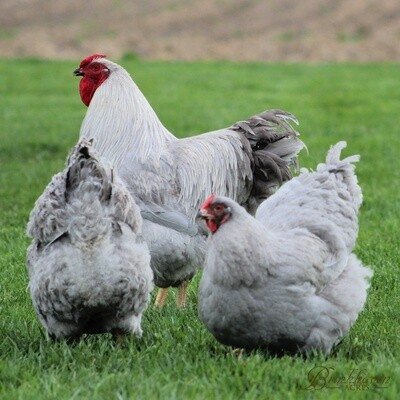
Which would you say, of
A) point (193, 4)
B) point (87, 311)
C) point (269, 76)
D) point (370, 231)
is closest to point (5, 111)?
point (269, 76)

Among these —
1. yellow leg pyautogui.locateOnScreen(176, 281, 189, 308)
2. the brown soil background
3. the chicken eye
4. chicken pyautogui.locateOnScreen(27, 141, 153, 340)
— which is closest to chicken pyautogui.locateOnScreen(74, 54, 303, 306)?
yellow leg pyautogui.locateOnScreen(176, 281, 189, 308)

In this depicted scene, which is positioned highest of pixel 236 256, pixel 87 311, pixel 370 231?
pixel 236 256

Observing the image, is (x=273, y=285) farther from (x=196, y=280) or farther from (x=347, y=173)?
(x=196, y=280)

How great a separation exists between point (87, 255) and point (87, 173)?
20.3 inches

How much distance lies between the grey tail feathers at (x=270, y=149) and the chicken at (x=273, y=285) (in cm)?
186

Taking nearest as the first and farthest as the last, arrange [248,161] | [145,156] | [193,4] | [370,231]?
[145,156]
[248,161]
[370,231]
[193,4]

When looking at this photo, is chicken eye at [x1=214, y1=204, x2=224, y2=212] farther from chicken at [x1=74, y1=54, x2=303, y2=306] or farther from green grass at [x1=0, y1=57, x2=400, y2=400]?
chicken at [x1=74, y1=54, x2=303, y2=306]

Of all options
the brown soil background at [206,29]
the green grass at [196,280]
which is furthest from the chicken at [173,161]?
the brown soil background at [206,29]

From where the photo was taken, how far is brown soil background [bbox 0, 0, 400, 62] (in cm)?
2872

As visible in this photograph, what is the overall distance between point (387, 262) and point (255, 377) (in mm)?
3100

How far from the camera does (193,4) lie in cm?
3772

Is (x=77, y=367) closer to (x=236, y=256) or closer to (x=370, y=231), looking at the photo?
(x=236, y=256)

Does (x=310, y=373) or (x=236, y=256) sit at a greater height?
(x=236, y=256)

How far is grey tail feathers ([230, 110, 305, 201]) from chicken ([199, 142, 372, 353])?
186 centimetres
